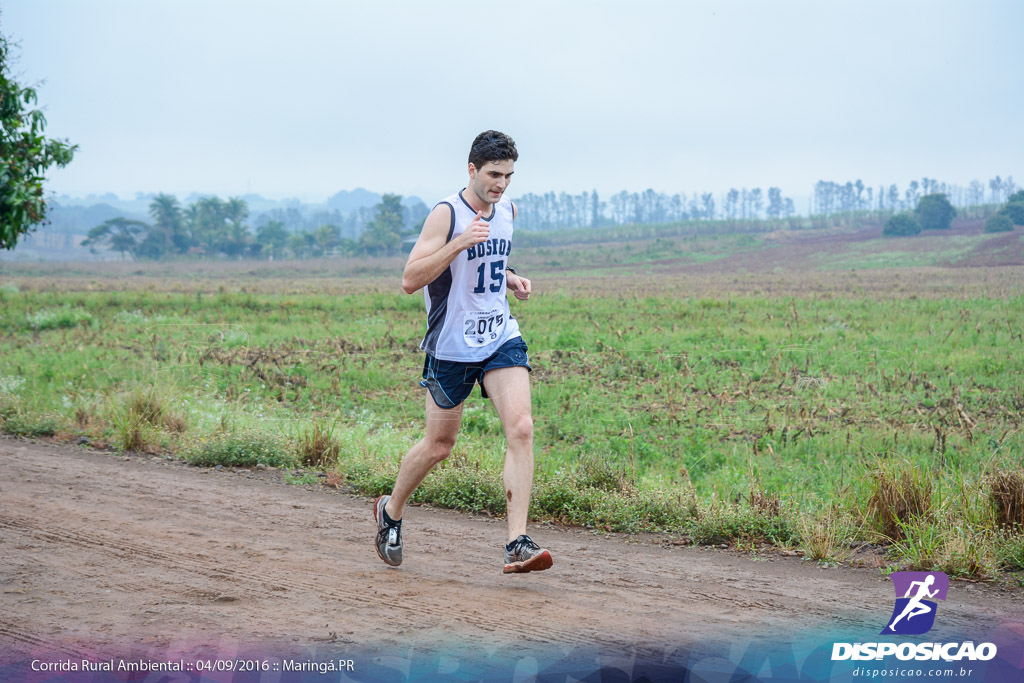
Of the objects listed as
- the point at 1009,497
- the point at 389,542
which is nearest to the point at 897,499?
the point at 1009,497

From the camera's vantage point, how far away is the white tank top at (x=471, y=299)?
182 inches

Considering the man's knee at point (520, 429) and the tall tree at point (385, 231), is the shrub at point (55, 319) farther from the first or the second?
the tall tree at point (385, 231)

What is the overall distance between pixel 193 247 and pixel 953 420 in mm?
110251

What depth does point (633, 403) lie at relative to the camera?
11148 millimetres

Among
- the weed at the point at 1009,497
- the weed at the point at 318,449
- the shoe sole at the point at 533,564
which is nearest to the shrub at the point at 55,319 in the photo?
the weed at the point at 318,449

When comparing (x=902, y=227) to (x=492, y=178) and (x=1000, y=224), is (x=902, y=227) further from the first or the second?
(x=492, y=178)

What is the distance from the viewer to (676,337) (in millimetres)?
17312

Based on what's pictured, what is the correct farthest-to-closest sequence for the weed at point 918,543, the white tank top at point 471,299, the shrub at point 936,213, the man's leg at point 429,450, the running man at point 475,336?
1. the shrub at point 936,213
2. the weed at point 918,543
3. the man's leg at point 429,450
4. the white tank top at point 471,299
5. the running man at point 475,336

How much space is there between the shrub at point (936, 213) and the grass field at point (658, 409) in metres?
28.5

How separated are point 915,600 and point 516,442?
2.23m

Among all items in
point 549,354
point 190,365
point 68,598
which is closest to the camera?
point 68,598

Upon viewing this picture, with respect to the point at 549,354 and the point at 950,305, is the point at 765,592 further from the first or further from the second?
the point at 950,305

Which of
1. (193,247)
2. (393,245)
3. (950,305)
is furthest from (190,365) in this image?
(193,247)

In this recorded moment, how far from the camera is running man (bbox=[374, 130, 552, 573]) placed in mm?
4508
